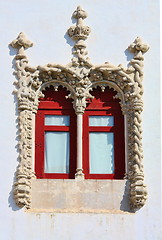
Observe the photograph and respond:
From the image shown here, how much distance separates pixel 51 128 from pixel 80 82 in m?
1.15

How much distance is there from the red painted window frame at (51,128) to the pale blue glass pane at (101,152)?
391mm

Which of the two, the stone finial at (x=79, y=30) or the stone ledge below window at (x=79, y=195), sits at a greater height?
the stone finial at (x=79, y=30)

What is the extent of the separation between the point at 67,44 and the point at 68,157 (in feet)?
8.11

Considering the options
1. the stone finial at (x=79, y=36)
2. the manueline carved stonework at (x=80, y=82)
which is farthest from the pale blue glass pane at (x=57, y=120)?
the stone finial at (x=79, y=36)

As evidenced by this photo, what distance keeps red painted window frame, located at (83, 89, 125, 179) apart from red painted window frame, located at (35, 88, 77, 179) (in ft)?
0.84

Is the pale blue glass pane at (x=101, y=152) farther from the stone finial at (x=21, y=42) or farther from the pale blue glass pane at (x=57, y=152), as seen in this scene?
the stone finial at (x=21, y=42)

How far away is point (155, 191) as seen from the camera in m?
23.8

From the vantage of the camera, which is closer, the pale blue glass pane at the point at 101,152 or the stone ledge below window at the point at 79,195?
the stone ledge below window at the point at 79,195

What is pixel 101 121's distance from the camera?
970 inches

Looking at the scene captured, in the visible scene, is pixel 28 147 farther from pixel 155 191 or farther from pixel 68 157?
pixel 155 191

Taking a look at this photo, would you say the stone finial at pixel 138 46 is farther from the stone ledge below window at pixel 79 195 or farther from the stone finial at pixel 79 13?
the stone ledge below window at pixel 79 195

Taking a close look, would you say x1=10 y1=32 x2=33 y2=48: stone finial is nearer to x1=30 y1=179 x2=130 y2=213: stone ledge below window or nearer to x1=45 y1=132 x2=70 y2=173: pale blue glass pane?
x1=45 y1=132 x2=70 y2=173: pale blue glass pane

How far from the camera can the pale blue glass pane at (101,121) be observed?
24.6m

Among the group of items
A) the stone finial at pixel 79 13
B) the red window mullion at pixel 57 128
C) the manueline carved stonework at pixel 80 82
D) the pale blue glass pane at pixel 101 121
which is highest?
the stone finial at pixel 79 13
